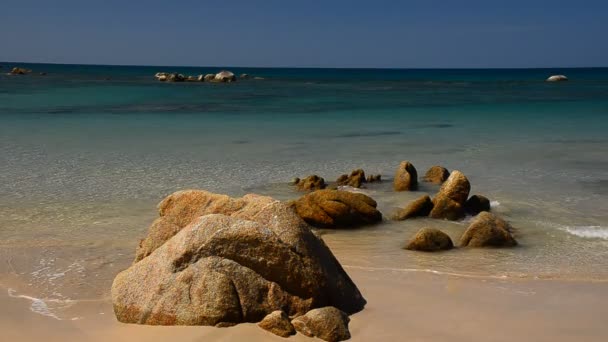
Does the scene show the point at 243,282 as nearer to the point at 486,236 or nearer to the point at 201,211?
the point at 201,211

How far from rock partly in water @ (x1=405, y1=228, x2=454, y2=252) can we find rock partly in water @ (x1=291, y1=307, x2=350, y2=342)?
3172 mm

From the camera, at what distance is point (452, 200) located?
10.7 meters

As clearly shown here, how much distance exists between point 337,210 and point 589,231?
361 cm

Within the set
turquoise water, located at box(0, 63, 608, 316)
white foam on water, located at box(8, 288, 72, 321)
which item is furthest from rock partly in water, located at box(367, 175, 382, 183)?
white foam on water, located at box(8, 288, 72, 321)

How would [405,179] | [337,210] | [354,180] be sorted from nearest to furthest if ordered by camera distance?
[337,210]
[405,179]
[354,180]

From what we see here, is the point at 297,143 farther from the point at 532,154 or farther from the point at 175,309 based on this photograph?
the point at 175,309

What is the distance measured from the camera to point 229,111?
32.8 metres

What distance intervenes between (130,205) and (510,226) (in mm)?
6059

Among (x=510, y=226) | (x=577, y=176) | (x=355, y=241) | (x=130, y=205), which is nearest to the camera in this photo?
(x=355, y=241)

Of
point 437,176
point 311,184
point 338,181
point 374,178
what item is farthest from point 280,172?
point 437,176

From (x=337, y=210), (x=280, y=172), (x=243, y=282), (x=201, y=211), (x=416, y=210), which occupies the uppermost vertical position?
(x=201, y=211)

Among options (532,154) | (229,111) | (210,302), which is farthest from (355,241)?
(229,111)

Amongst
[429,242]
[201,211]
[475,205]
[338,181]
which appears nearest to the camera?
[201,211]

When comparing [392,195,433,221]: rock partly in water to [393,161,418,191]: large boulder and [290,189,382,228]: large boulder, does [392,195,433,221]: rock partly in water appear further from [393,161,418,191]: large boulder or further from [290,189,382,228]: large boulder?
[393,161,418,191]: large boulder
